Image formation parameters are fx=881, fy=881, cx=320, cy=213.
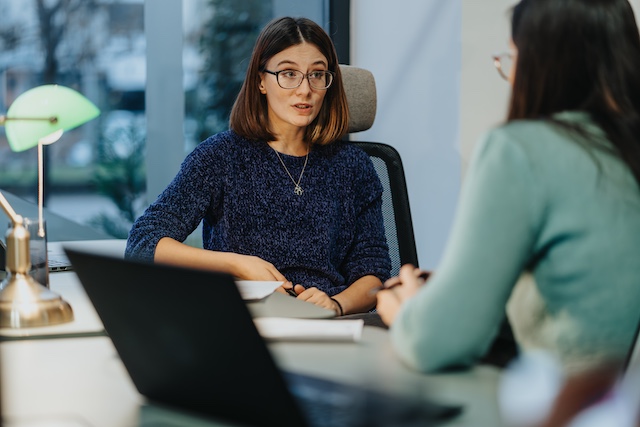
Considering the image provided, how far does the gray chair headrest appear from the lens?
2.49 m

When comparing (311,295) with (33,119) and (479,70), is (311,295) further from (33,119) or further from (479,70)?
(479,70)

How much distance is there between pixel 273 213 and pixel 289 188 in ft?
0.27

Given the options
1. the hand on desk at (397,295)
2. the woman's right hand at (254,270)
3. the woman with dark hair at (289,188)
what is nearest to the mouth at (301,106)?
the woman with dark hair at (289,188)

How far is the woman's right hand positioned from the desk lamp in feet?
1.78

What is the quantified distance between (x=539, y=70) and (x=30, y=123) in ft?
3.04

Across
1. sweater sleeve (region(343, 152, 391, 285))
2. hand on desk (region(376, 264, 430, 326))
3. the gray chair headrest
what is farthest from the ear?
hand on desk (region(376, 264, 430, 326))

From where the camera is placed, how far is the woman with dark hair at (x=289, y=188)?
2305 mm

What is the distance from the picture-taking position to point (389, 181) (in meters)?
2.54

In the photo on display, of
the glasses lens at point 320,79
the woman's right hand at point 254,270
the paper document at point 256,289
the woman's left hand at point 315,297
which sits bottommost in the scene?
the woman's left hand at point 315,297

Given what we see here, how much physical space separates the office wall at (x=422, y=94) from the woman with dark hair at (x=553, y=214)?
2.19 m

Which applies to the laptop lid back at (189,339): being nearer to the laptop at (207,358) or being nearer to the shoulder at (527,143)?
the laptop at (207,358)

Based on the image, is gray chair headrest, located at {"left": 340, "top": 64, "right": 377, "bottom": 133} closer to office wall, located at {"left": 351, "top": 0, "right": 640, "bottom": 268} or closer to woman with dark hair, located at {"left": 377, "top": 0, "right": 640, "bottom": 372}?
office wall, located at {"left": 351, "top": 0, "right": 640, "bottom": 268}

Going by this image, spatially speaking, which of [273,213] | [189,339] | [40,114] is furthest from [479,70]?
[189,339]

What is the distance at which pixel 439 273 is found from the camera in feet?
3.51
